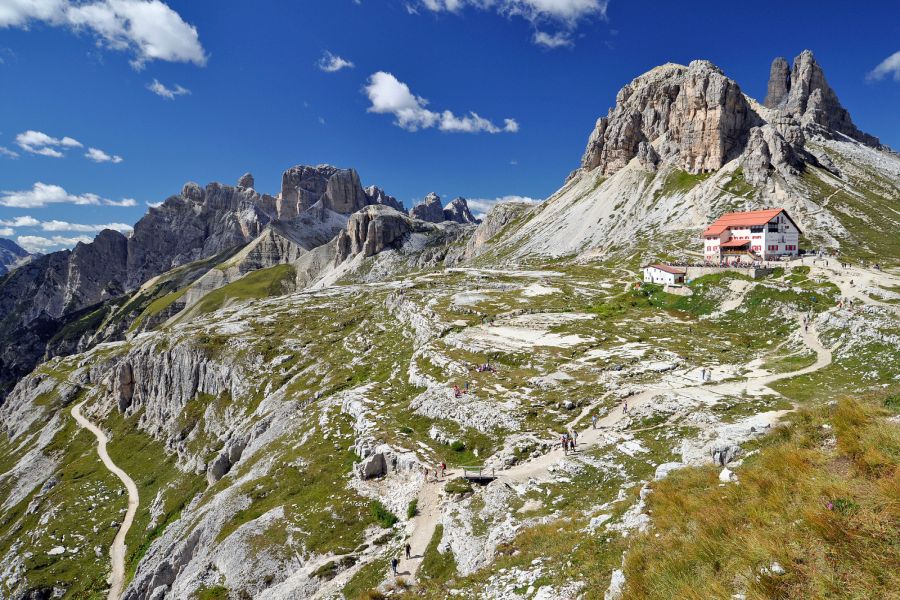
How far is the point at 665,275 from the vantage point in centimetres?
8238

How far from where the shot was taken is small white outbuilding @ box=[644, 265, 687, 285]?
260 feet

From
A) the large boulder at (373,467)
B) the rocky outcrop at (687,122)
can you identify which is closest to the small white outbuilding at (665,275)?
the large boulder at (373,467)

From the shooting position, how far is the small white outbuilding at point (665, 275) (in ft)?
260

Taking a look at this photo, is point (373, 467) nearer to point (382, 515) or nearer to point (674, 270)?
point (382, 515)

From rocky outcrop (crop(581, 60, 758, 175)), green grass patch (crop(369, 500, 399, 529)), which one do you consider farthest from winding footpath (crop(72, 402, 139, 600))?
rocky outcrop (crop(581, 60, 758, 175))

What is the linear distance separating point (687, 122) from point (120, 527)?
20820 centimetres

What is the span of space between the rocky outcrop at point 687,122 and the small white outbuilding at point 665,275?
321ft

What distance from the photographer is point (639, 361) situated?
45.4 meters

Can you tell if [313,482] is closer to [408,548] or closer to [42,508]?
[408,548]

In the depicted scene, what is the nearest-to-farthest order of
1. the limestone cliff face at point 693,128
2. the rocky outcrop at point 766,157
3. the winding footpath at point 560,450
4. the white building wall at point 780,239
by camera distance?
the winding footpath at point 560,450, the white building wall at point 780,239, the rocky outcrop at point 766,157, the limestone cliff face at point 693,128

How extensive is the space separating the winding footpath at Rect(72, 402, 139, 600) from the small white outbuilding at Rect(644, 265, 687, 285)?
316 feet

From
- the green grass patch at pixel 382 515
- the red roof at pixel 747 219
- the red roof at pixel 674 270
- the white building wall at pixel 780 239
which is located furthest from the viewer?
the red roof at pixel 747 219

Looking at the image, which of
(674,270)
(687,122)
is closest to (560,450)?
(674,270)

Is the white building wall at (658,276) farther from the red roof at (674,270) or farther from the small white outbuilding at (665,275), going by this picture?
the red roof at (674,270)
